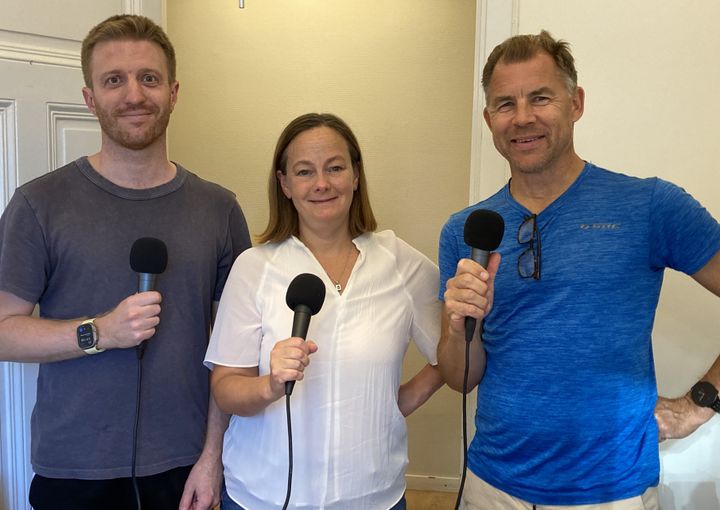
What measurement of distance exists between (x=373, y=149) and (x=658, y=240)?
1.93 m

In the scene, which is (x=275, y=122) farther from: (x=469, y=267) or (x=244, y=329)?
(x=469, y=267)

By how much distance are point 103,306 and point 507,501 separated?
1005mm

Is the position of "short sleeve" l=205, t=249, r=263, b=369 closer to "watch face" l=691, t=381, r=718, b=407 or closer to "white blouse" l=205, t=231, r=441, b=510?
"white blouse" l=205, t=231, r=441, b=510

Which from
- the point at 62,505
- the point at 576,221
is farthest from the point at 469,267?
the point at 62,505

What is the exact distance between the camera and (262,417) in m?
1.32

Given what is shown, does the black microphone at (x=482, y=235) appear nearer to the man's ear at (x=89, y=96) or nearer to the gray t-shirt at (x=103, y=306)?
the gray t-shirt at (x=103, y=306)

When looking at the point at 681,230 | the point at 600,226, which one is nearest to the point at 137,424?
the point at 600,226

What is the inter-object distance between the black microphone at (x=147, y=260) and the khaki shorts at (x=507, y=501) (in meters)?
0.85

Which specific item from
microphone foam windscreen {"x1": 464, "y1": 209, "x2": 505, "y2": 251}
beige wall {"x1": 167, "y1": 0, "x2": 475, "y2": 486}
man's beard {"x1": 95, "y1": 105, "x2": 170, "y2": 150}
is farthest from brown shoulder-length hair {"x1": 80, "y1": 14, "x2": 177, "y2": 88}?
beige wall {"x1": 167, "y1": 0, "x2": 475, "y2": 486}

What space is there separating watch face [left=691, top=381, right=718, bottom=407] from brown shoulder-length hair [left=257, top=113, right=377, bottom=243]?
83 cm

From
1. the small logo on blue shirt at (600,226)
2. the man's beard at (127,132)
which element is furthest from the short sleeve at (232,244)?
the small logo on blue shirt at (600,226)

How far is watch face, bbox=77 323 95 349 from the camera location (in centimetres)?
132

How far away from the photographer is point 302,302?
1.09 m

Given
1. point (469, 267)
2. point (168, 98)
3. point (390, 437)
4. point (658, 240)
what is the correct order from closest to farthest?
1. point (469, 267)
2. point (658, 240)
3. point (390, 437)
4. point (168, 98)
